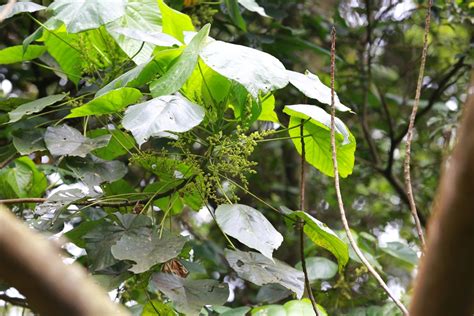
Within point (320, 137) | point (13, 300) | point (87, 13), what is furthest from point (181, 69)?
A: point (13, 300)

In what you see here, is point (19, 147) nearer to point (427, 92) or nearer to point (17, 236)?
point (17, 236)

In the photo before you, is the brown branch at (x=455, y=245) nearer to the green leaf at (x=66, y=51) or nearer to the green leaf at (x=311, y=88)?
the green leaf at (x=311, y=88)

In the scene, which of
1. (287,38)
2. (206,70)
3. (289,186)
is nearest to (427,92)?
(289,186)

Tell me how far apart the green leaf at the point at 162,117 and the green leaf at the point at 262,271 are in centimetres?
29

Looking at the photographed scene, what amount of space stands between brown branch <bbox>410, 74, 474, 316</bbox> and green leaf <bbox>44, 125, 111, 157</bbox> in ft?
3.14

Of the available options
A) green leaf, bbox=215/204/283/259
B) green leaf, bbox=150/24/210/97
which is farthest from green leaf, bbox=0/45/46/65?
green leaf, bbox=215/204/283/259

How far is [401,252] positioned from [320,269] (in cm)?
29

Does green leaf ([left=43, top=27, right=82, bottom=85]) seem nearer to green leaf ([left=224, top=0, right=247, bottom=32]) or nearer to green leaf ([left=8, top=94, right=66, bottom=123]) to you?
green leaf ([left=8, top=94, right=66, bottom=123])

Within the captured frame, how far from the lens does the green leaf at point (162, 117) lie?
99 centimetres

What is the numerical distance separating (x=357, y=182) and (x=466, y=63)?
0.70 m

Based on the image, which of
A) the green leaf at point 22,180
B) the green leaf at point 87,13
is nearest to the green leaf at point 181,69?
the green leaf at point 87,13

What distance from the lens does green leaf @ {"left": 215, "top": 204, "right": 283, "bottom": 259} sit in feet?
3.51

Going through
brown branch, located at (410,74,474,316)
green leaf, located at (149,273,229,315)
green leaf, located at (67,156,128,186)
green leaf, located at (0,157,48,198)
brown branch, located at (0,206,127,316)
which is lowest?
green leaf, located at (0,157,48,198)

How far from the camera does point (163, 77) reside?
3.55 ft
